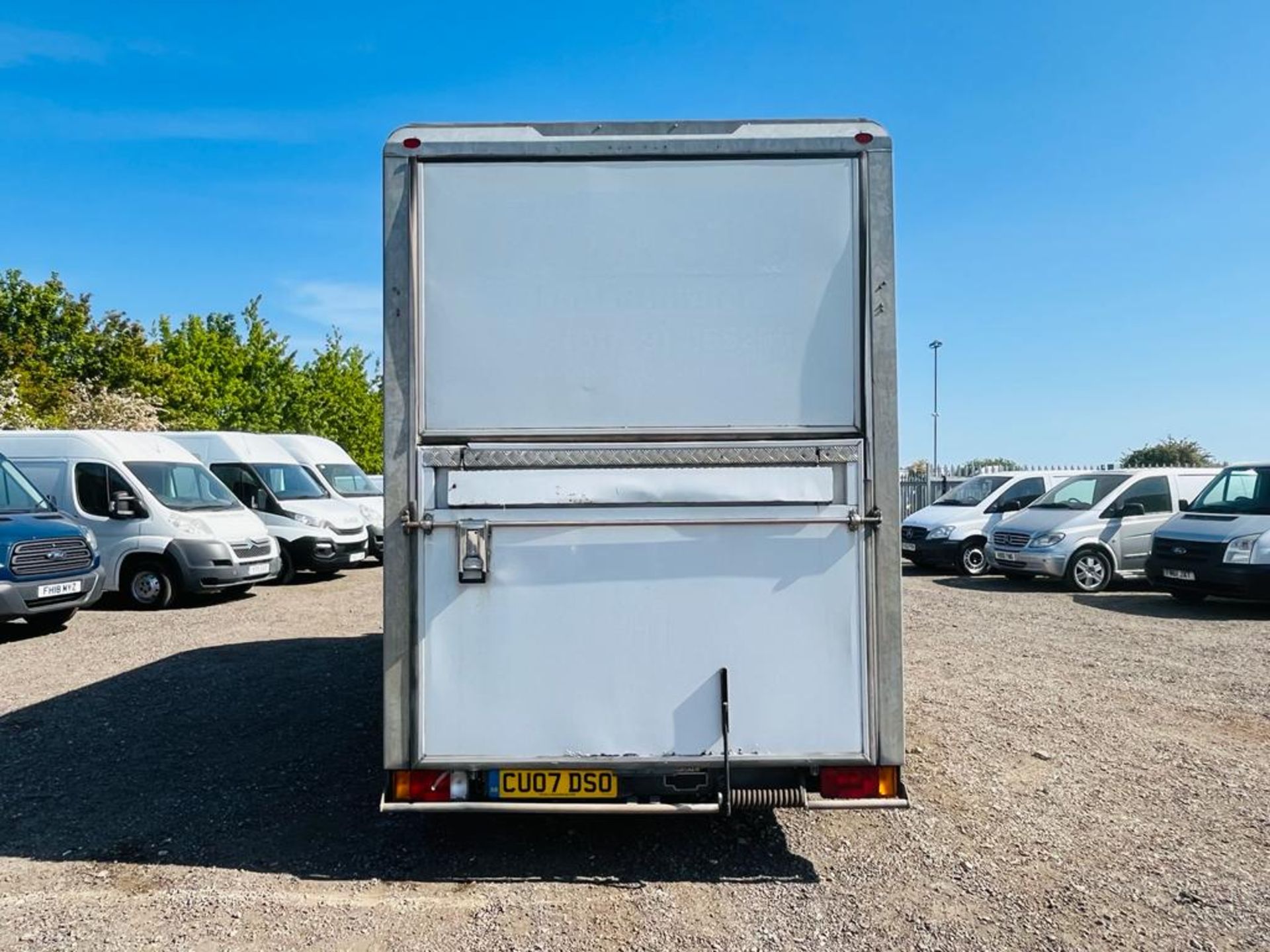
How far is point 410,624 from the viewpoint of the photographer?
361 centimetres

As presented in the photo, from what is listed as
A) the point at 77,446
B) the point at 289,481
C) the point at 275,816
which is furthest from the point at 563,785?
the point at 289,481

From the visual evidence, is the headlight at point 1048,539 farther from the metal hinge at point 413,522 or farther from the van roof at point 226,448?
the van roof at point 226,448

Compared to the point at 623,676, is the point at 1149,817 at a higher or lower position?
lower

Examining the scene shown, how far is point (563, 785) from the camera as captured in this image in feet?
11.8

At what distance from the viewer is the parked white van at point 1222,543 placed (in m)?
10.4

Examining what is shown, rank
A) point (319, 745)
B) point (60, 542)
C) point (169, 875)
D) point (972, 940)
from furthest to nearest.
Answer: point (60, 542) → point (319, 745) → point (169, 875) → point (972, 940)

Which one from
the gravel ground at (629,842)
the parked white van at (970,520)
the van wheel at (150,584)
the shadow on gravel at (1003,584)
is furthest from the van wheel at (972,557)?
the van wheel at (150,584)

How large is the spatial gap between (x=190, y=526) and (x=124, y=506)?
0.90m

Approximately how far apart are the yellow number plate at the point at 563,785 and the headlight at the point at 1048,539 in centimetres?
1144

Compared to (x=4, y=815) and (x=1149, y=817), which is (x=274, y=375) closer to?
(x=4, y=815)

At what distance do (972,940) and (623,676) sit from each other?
5.72ft

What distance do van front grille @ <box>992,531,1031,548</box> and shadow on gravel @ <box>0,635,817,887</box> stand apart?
1045 cm

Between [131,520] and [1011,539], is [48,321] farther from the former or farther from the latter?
[1011,539]

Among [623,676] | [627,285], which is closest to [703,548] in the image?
[623,676]
